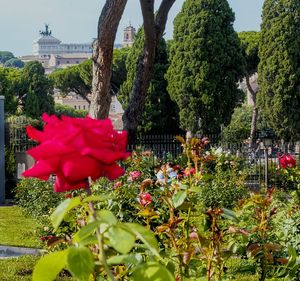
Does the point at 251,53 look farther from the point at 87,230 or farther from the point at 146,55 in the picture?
the point at 87,230

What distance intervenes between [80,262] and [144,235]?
131 mm

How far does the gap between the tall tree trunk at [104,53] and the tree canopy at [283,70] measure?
10.1 metres

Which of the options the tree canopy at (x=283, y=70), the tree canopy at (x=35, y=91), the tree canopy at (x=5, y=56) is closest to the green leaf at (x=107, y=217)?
the tree canopy at (x=283, y=70)

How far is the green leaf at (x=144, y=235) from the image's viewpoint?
1.17 meters

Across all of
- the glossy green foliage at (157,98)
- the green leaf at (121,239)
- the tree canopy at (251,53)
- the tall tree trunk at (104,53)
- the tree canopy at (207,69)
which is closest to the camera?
the green leaf at (121,239)

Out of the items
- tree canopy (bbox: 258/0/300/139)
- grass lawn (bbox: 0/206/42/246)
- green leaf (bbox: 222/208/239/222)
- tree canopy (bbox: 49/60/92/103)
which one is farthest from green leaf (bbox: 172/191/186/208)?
tree canopy (bbox: 49/60/92/103)

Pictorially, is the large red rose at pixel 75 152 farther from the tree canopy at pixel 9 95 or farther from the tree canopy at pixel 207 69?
the tree canopy at pixel 9 95

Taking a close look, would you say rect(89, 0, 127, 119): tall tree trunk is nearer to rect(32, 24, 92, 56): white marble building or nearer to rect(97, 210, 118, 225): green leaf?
rect(97, 210, 118, 225): green leaf

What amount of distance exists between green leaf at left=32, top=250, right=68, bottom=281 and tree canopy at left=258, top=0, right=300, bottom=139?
19.0m

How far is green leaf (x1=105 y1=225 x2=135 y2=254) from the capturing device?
1115mm

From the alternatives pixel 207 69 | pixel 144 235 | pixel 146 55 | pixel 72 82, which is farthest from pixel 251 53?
pixel 144 235

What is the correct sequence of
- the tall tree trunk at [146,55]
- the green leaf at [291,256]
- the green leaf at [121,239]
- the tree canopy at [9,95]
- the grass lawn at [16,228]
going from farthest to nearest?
the tree canopy at [9,95]
the tall tree trunk at [146,55]
the grass lawn at [16,228]
the green leaf at [291,256]
the green leaf at [121,239]

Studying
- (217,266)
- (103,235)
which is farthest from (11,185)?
(103,235)

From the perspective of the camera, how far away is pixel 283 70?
20.1 m
